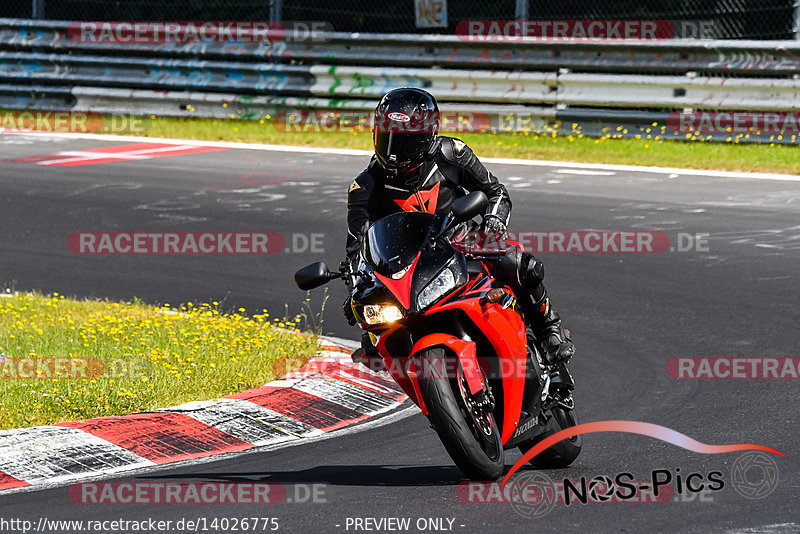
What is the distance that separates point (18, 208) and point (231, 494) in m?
8.10

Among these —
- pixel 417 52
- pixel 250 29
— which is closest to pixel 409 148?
pixel 417 52

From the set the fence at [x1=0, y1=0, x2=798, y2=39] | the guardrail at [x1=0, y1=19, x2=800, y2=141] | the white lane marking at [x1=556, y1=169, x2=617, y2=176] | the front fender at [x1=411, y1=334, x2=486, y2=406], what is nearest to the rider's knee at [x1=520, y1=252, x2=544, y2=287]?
the front fender at [x1=411, y1=334, x2=486, y2=406]

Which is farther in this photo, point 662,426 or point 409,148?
point 662,426

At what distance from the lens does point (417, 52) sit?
54.3 ft

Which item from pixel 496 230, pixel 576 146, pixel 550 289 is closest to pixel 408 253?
pixel 496 230

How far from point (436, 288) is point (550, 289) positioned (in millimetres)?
4590

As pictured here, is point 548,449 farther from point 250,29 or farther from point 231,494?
point 250,29

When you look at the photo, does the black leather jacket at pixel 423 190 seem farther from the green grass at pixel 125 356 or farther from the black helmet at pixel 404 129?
the green grass at pixel 125 356

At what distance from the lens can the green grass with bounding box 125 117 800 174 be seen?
46.2 ft

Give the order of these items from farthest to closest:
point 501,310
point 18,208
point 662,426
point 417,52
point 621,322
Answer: point 417,52 → point 18,208 → point 621,322 → point 662,426 → point 501,310

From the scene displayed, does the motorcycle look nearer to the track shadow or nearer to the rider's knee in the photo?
the rider's knee

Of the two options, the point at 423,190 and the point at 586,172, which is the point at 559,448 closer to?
the point at 423,190

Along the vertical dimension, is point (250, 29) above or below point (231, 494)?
above

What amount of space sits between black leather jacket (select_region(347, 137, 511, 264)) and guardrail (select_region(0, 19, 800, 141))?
899 centimetres
